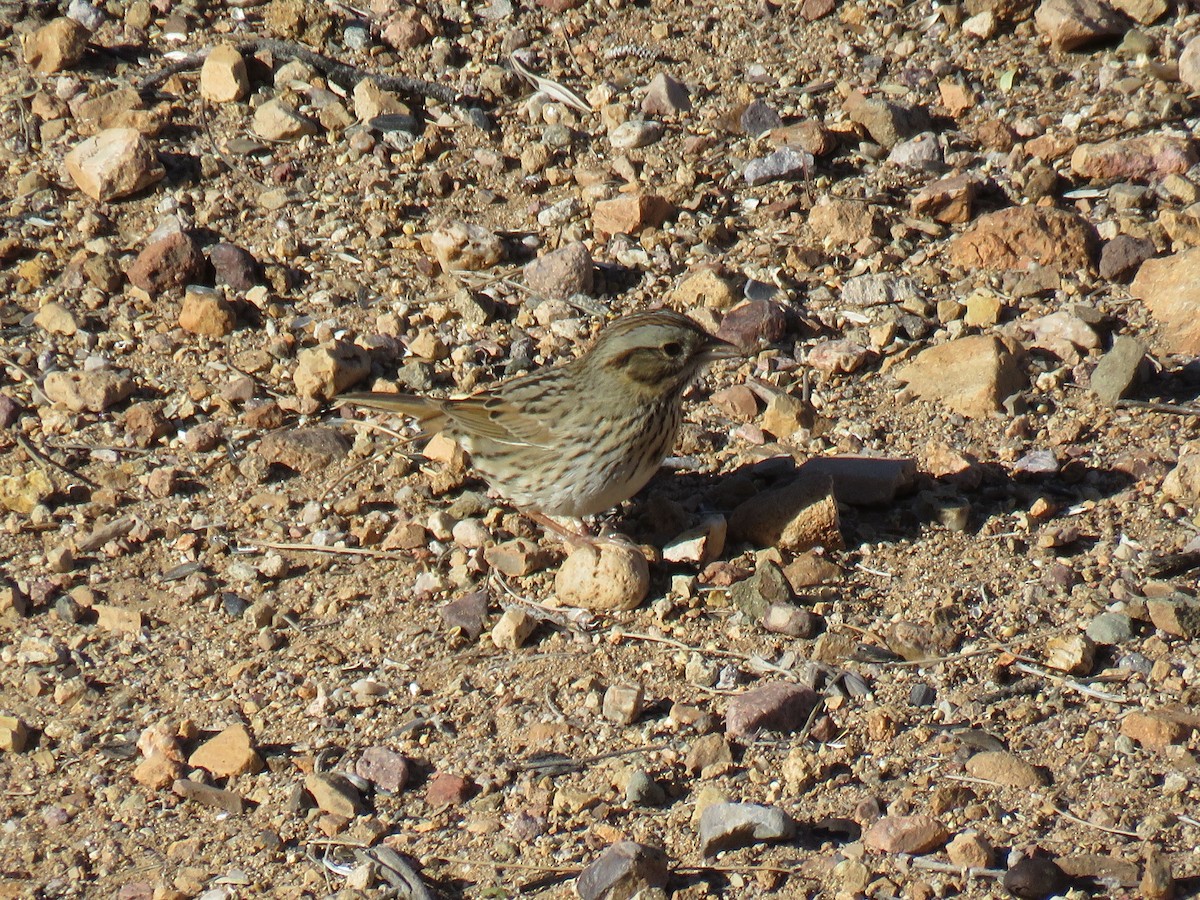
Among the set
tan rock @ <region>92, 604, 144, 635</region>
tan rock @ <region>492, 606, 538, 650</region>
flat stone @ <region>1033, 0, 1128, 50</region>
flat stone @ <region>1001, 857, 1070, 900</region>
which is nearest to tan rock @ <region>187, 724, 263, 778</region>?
tan rock @ <region>92, 604, 144, 635</region>

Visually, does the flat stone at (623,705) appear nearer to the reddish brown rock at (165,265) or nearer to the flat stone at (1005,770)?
the flat stone at (1005,770)

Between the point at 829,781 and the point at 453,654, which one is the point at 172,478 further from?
the point at 829,781

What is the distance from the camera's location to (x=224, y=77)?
26.6ft

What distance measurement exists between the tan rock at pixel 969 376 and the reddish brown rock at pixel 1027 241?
717 mm

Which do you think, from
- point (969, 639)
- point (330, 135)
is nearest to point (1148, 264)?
point (969, 639)

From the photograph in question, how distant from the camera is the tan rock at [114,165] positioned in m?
7.57

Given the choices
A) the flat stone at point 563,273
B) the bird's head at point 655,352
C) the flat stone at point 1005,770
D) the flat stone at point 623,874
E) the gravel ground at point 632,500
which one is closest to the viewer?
the flat stone at point 623,874

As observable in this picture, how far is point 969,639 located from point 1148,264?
2.48 meters

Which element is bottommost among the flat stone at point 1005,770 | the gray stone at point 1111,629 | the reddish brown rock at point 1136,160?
the flat stone at point 1005,770

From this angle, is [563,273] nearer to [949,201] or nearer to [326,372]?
[326,372]

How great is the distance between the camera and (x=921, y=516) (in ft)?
19.1

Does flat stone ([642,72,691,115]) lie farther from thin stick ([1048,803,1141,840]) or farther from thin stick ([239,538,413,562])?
thin stick ([1048,803,1141,840])

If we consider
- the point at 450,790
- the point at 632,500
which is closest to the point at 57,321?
the point at 632,500

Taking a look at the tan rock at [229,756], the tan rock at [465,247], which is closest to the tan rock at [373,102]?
the tan rock at [465,247]
